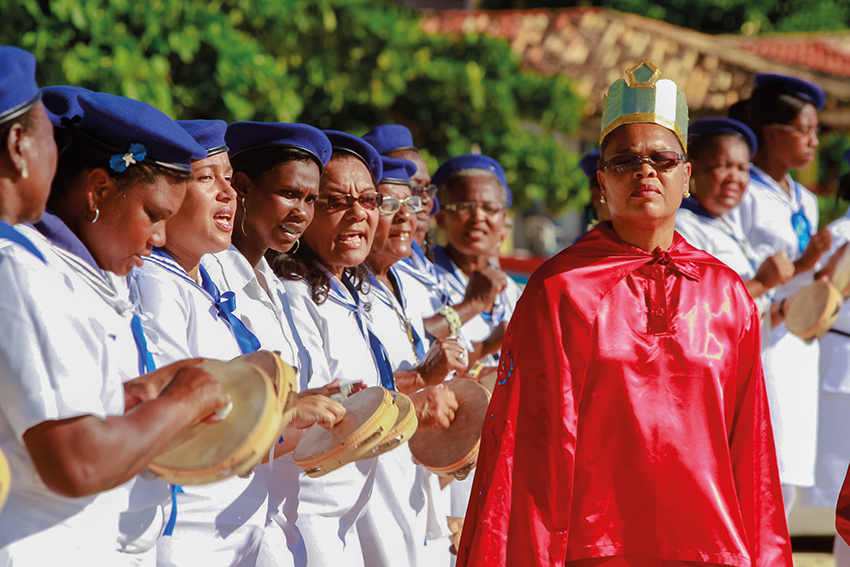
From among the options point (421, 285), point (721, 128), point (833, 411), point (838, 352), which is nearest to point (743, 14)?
point (838, 352)

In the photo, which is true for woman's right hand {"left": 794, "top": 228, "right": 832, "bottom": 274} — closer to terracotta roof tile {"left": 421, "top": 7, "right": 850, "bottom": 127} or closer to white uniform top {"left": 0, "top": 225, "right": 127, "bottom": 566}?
white uniform top {"left": 0, "top": 225, "right": 127, "bottom": 566}

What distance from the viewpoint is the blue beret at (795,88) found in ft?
21.4

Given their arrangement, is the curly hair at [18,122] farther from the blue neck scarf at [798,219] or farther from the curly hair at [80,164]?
the blue neck scarf at [798,219]

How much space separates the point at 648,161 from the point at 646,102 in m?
0.22

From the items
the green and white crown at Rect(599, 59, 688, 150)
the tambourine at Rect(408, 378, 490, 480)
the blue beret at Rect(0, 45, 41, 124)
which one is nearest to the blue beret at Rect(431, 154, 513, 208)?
the tambourine at Rect(408, 378, 490, 480)

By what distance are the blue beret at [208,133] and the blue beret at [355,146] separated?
2.39 feet

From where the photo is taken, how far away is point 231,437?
7.34 feet

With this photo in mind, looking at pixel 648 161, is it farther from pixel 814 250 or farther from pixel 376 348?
pixel 814 250

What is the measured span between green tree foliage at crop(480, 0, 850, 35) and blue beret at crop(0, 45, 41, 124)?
25.0m

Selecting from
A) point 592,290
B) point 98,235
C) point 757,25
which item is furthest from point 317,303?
point 757,25

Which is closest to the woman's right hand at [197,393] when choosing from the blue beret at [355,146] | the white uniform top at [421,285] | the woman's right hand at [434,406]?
the woman's right hand at [434,406]

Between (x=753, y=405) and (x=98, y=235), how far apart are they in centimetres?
206

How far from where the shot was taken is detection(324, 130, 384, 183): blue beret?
13.7ft

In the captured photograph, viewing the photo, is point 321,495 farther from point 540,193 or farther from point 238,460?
point 540,193
